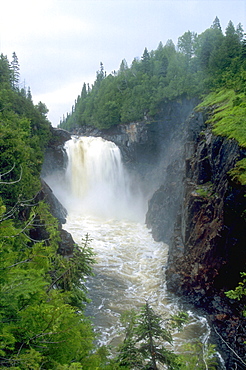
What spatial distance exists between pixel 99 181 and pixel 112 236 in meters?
14.5

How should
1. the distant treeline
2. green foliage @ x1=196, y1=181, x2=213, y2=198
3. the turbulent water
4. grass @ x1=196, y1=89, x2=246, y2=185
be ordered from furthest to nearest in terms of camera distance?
the distant treeline
green foliage @ x1=196, y1=181, x2=213, y2=198
the turbulent water
grass @ x1=196, y1=89, x2=246, y2=185

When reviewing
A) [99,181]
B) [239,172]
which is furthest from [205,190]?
[99,181]

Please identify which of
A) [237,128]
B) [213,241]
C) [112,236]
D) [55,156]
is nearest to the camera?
[213,241]

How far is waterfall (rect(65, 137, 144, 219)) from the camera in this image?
3991 cm

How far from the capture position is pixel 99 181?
136 ft

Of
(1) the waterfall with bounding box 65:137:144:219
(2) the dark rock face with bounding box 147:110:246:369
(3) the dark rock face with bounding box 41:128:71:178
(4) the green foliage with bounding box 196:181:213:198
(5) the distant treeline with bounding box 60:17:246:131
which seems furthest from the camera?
(1) the waterfall with bounding box 65:137:144:219

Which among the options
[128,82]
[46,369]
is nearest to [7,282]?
[46,369]

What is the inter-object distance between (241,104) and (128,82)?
37007 mm

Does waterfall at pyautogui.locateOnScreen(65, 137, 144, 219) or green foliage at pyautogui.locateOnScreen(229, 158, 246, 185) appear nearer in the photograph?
green foliage at pyautogui.locateOnScreen(229, 158, 246, 185)

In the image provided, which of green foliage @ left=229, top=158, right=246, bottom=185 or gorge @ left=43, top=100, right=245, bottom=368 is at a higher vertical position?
green foliage @ left=229, top=158, right=246, bottom=185

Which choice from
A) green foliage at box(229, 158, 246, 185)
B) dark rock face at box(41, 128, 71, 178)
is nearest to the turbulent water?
dark rock face at box(41, 128, 71, 178)

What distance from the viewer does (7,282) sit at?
4.06 metres

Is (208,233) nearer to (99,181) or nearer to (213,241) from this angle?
(213,241)

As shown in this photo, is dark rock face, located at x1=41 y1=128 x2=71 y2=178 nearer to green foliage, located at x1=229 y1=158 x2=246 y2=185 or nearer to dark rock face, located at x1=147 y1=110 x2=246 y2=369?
dark rock face, located at x1=147 y1=110 x2=246 y2=369
